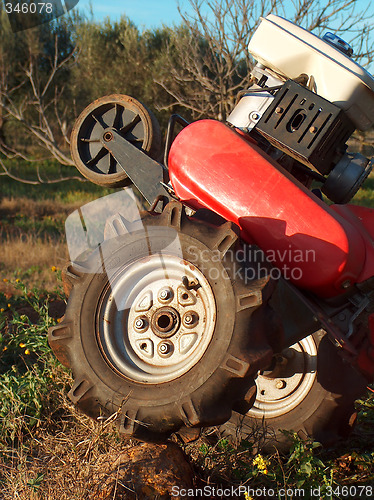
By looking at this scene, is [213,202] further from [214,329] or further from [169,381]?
[169,381]

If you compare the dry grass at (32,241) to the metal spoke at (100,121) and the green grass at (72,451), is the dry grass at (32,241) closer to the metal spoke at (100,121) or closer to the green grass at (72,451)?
the green grass at (72,451)

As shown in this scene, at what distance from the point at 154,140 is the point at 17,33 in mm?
18101

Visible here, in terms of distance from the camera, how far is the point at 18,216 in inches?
469

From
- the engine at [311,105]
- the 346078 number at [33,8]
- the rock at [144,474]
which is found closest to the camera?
the rock at [144,474]

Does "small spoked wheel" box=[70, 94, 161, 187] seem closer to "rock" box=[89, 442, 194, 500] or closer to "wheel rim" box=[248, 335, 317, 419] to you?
"wheel rim" box=[248, 335, 317, 419]

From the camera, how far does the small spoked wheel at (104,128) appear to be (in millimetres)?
3936

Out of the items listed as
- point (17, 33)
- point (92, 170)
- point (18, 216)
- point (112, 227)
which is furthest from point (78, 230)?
point (17, 33)

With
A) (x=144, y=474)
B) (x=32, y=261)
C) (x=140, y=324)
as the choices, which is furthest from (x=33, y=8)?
(x=144, y=474)

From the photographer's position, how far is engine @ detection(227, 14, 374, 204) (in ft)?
11.0

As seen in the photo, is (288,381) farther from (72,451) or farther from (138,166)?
(138,166)

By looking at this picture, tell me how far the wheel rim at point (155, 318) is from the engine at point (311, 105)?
1.03 metres

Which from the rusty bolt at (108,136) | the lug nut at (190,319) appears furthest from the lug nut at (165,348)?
the rusty bolt at (108,136)

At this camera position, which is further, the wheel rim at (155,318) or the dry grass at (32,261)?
the dry grass at (32,261)

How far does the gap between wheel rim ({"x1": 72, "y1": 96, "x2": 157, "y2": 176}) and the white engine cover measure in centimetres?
93
